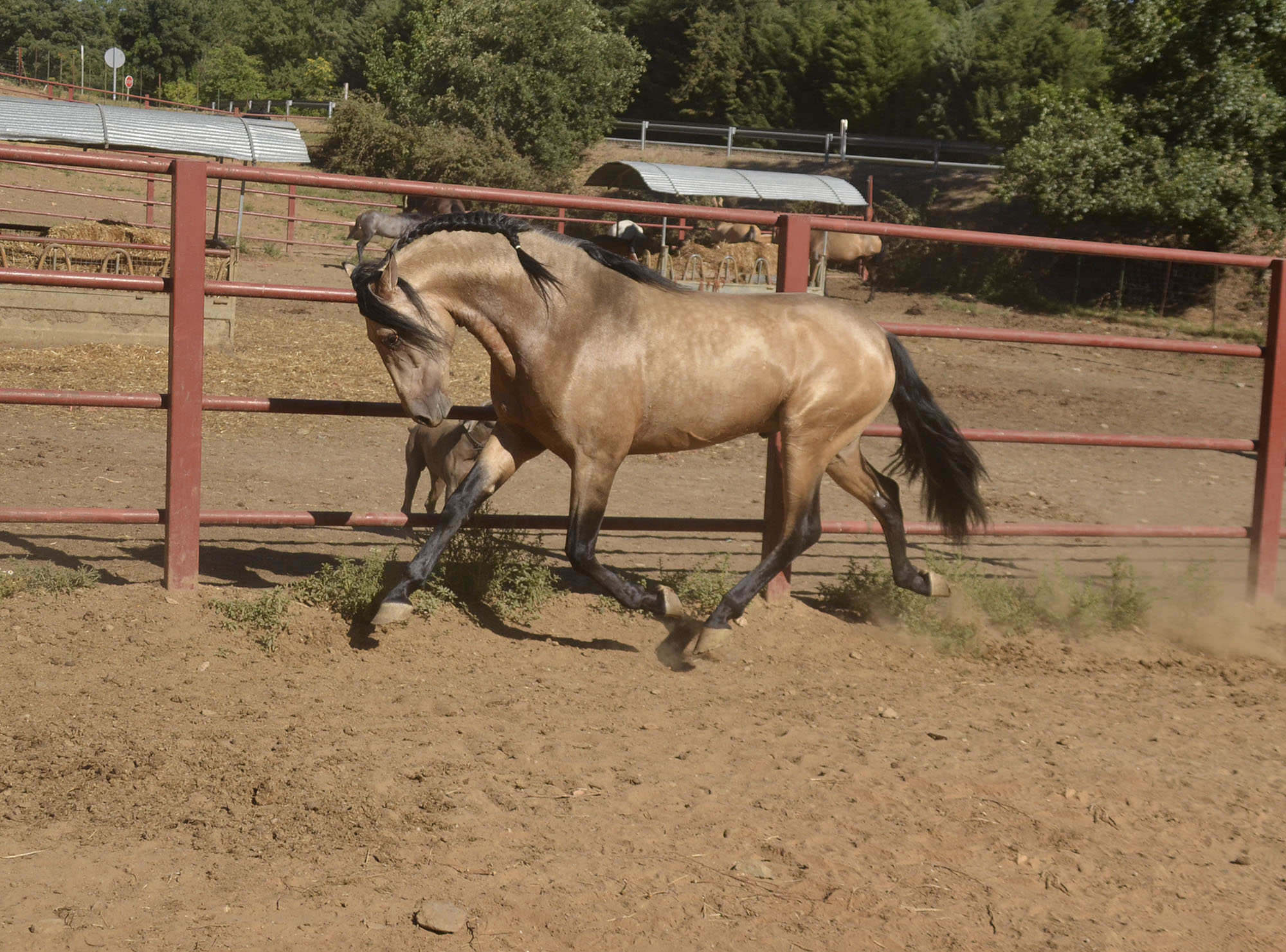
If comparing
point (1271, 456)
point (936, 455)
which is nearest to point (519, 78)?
point (1271, 456)

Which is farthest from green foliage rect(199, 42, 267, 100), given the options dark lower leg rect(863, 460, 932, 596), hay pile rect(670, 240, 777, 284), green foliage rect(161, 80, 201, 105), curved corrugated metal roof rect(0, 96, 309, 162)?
dark lower leg rect(863, 460, 932, 596)

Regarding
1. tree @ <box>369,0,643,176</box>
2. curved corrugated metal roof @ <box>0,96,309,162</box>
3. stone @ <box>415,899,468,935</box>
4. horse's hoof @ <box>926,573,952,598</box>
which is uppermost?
tree @ <box>369,0,643,176</box>

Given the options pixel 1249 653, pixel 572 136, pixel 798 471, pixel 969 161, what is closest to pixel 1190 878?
pixel 798 471

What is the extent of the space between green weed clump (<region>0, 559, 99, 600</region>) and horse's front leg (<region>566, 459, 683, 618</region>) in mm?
1843

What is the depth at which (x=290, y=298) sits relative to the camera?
4457 millimetres

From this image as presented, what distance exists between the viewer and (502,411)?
4.44 metres

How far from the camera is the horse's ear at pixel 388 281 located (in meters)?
3.96

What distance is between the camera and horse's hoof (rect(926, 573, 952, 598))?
491 cm

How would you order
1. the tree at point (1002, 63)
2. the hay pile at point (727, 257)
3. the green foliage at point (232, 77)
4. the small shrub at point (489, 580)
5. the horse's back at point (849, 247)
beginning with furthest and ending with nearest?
the green foliage at point (232, 77)
the tree at point (1002, 63)
the horse's back at point (849, 247)
the hay pile at point (727, 257)
the small shrub at point (489, 580)

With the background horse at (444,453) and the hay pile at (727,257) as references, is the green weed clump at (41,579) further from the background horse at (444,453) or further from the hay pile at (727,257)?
the hay pile at (727,257)

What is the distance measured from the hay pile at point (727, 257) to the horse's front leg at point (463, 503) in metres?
16.2

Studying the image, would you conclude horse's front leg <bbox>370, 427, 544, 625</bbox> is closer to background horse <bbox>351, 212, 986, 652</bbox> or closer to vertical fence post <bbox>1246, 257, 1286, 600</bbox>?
background horse <bbox>351, 212, 986, 652</bbox>

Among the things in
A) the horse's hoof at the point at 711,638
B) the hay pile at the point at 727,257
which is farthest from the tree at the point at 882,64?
the horse's hoof at the point at 711,638

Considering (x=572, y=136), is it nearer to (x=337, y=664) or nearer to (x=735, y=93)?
(x=735, y=93)
